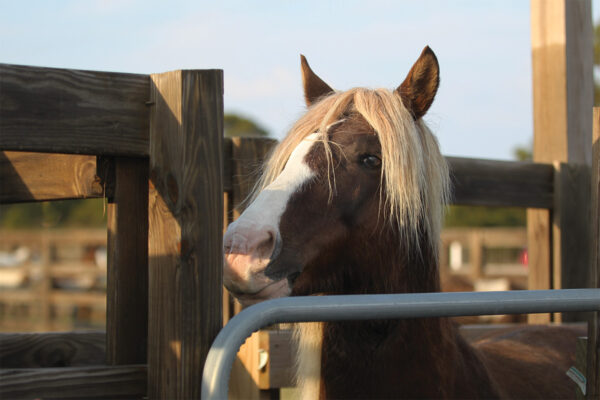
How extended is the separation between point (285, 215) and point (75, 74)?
633mm

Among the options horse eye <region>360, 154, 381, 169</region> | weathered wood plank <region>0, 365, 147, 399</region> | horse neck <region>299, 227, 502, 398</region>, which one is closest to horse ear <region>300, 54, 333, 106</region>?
horse eye <region>360, 154, 381, 169</region>

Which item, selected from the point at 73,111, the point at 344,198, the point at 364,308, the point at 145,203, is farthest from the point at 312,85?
the point at 364,308

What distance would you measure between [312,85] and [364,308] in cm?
154

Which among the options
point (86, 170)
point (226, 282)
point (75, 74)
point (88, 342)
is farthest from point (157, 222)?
point (88, 342)

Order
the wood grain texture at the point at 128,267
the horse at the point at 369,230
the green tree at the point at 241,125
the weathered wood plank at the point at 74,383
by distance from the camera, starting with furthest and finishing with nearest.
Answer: the green tree at the point at 241,125 < the horse at the point at 369,230 < the wood grain texture at the point at 128,267 < the weathered wood plank at the point at 74,383

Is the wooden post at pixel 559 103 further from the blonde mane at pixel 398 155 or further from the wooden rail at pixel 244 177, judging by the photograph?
the blonde mane at pixel 398 155

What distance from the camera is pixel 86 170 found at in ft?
6.49

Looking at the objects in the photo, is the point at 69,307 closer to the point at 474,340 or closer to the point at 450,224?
the point at 474,340

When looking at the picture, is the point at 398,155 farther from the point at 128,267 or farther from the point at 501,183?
the point at 501,183

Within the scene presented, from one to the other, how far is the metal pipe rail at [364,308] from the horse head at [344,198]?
0.53m

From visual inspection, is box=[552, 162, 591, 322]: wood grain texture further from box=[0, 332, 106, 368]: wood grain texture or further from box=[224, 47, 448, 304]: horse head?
box=[0, 332, 106, 368]: wood grain texture

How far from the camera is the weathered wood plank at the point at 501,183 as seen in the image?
3225 mm

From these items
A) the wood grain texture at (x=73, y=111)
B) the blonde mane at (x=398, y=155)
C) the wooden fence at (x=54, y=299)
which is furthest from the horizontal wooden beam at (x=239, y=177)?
the wooden fence at (x=54, y=299)

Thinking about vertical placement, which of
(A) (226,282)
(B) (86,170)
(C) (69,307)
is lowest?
(C) (69,307)
